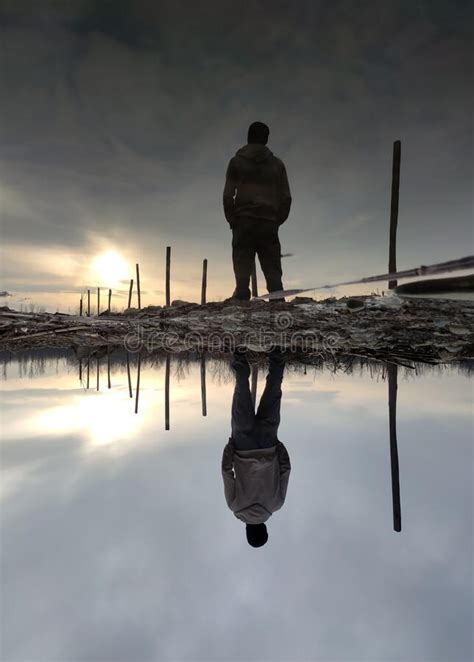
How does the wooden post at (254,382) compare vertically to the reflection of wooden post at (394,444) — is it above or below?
above

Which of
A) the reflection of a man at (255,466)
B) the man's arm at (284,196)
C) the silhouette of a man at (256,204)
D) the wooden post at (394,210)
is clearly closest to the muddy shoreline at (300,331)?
the silhouette of a man at (256,204)

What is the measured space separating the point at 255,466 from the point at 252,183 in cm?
527

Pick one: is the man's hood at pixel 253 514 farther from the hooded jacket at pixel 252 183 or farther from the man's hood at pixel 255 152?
the man's hood at pixel 255 152

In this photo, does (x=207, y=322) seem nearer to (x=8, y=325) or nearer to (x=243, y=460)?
(x=8, y=325)

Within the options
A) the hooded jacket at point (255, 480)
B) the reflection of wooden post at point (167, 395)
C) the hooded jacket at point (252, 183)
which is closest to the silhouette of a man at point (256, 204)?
the hooded jacket at point (252, 183)

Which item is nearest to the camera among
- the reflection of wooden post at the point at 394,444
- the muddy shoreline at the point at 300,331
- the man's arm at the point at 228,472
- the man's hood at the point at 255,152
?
the reflection of wooden post at the point at 394,444

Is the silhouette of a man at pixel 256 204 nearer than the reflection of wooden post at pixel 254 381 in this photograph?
No

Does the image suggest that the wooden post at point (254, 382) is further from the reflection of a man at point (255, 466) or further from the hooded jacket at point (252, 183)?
the hooded jacket at point (252, 183)

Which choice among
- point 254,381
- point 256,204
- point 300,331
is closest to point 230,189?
point 256,204

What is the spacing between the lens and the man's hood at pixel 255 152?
6133 mm

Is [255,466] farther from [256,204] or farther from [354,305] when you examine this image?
[256,204]

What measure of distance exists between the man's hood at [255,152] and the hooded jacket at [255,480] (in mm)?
5359

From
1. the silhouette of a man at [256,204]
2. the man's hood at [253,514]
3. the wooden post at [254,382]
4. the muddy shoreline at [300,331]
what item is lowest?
the man's hood at [253,514]

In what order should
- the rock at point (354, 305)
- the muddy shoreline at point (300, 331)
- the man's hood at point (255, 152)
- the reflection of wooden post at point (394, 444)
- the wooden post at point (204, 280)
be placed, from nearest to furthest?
1. the reflection of wooden post at point (394, 444)
2. the muddy shoreline at point (300, 331)
3. the rock at point (354, 305)
4. the man's hood at point (255, 152)
5. the wooden post at point (204, 280)
